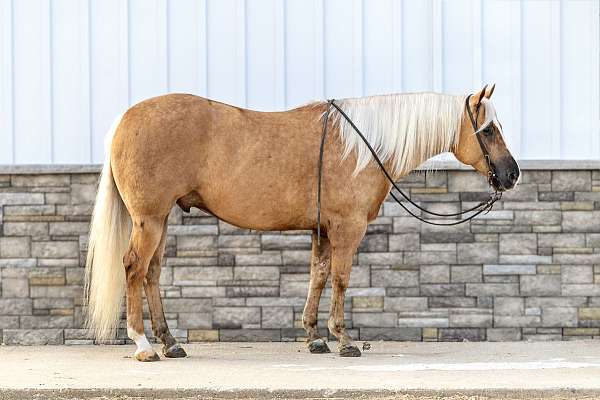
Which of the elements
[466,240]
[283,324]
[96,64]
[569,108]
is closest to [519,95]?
[569,108]

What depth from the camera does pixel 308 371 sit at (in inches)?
241

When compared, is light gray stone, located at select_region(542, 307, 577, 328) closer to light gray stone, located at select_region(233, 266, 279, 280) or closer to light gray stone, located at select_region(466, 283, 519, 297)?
light gray stone, located at select_region(466, 283, 519, 297)

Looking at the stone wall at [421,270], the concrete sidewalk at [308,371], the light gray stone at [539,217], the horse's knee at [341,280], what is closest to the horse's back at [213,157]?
the horse's knee at [341,280]

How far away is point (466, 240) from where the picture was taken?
25.4 feet

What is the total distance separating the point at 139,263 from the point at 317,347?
1.30 m

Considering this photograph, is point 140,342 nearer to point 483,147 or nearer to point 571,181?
point 483,147

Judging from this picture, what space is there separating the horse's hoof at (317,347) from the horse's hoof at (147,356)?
1.02 metres

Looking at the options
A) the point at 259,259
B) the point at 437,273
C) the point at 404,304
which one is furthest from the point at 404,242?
the point at 259,259

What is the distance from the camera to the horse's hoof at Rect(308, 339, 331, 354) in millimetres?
7055

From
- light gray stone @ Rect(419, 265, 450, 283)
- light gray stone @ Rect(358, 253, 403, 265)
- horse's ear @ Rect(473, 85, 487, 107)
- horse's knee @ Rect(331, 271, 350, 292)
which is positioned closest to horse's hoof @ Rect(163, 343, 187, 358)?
horse's knee @ Rect(331, 271, 350, 292)

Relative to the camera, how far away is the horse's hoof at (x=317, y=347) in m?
7.05

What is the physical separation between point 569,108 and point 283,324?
8.50ft

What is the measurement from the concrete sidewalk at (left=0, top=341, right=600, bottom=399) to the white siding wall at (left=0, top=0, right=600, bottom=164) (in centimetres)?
163

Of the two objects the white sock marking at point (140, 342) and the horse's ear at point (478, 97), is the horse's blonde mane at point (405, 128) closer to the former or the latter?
the horse's ear at point (478, 97)
